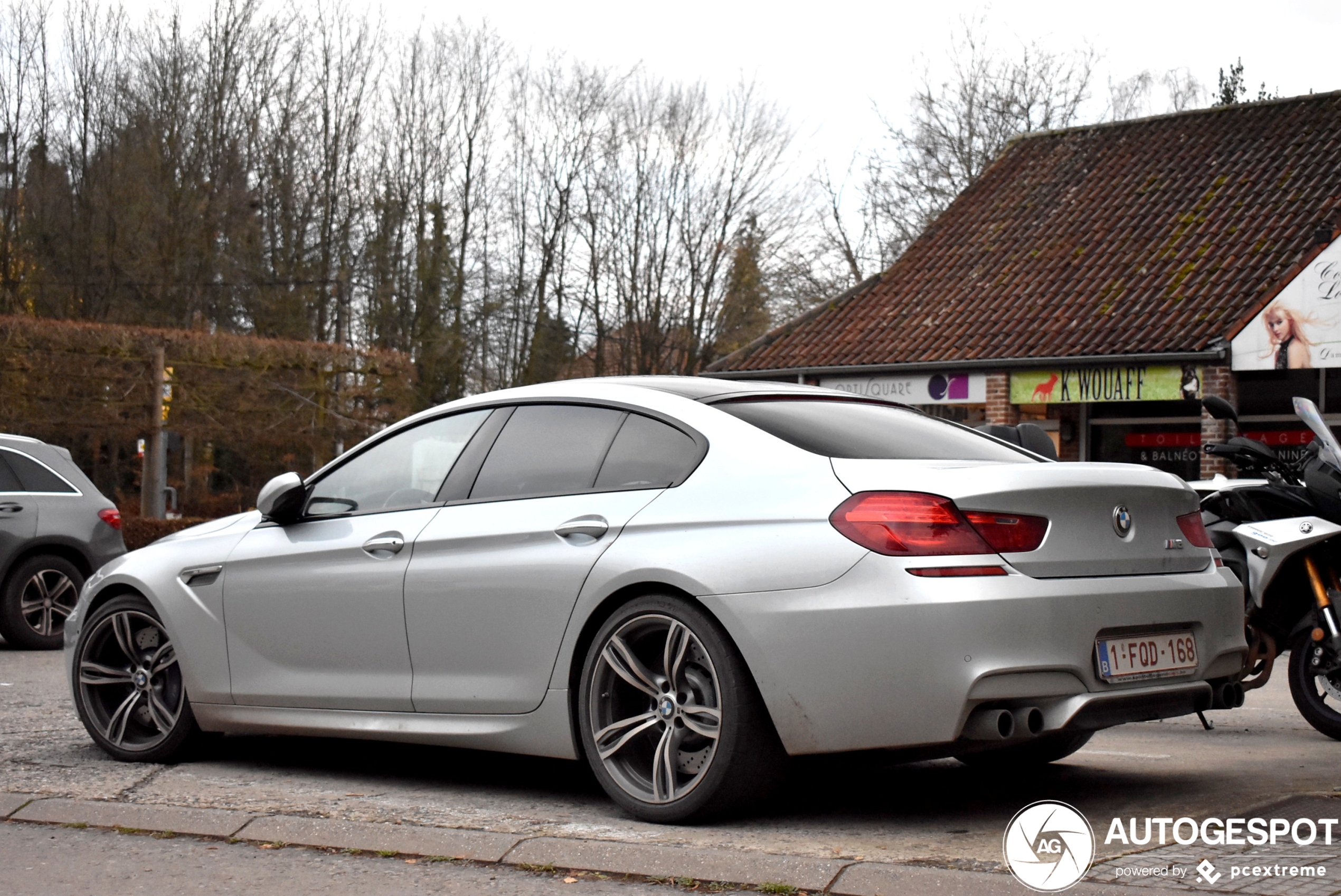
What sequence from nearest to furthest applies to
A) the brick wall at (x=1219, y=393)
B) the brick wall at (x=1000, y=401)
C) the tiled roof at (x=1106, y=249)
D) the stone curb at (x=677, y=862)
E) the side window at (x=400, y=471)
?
the stone curb at (x=677, y=862), the side window at (x=400, y=471), the brick wall at (x=1219, y=393), the tiled roof at (x=1106, y=249), the brick wall at (x=1000, y=401)

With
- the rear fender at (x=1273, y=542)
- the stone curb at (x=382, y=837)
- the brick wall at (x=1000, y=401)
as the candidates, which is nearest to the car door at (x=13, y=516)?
the stone curb at (x=382, y=837)

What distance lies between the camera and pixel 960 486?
4.76m

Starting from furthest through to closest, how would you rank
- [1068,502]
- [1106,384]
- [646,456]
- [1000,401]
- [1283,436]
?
[1000,401]
[1106,384]
[1283,436]
[646,456]
[1068,502]

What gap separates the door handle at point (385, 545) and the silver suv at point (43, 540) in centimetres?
752

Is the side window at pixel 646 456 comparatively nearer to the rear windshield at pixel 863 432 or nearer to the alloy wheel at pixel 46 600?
the rear windshield at pixel 863 432

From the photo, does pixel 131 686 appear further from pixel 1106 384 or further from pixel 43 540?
pixel 1106 384

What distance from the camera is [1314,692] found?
7.35m

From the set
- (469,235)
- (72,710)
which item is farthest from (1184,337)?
(469,235)

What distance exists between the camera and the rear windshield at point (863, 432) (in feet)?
17.1

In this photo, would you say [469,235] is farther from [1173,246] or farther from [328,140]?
[1173,246]

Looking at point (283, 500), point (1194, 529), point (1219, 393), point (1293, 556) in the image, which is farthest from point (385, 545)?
point (1219, 393)

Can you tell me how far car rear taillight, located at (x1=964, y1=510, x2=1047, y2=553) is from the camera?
471 centimetres

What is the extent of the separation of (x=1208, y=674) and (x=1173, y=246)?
19.5m

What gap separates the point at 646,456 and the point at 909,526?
1.13m
